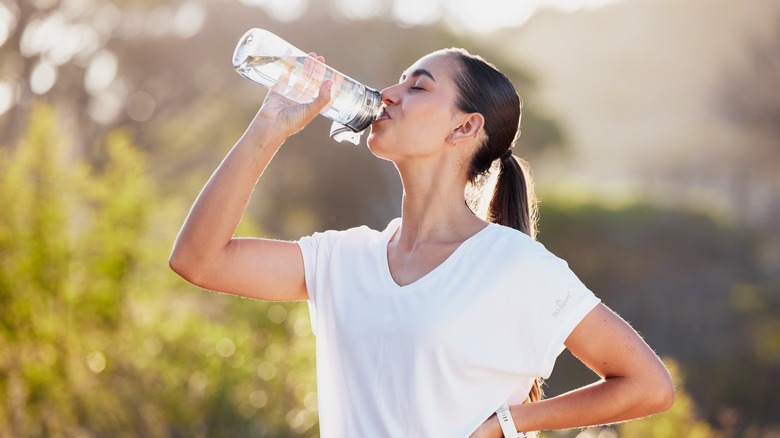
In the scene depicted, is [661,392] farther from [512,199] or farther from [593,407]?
[512,199]

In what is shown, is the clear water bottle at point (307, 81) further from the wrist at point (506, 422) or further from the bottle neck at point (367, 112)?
the wrist at point (506, 422)

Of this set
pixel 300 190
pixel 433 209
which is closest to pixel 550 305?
pixel 433 209

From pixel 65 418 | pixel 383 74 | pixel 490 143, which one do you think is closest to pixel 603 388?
pixel 490 143

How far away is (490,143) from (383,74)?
42.6ft

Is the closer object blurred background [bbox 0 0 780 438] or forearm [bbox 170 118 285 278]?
forearm [bbox 170 118 285 278]

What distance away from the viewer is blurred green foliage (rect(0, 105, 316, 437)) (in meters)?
4.07

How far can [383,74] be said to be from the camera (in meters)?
14.8

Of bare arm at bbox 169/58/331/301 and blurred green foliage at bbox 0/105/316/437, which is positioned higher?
bare arm at bbox 169/58/331/301

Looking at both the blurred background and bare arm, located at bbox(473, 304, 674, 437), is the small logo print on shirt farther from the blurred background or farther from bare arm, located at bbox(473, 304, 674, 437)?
the blurred background

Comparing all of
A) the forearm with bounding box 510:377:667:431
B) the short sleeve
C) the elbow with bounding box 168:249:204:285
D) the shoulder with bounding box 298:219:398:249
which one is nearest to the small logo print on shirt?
Result: the short sleeve

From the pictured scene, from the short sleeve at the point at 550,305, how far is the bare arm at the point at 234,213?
1.55ft

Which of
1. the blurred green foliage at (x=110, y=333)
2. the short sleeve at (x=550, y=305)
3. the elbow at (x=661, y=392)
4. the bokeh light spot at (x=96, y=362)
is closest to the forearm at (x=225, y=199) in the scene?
the short sleeve at (x=550, y=305)

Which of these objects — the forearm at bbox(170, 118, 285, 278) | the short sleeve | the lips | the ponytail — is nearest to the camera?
the short sleeve

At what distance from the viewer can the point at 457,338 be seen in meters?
1.64
